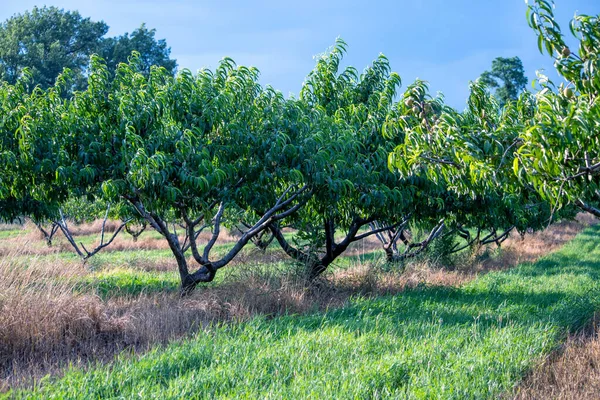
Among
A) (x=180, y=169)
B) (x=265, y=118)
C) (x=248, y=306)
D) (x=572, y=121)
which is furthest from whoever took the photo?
(x=265, y=118)

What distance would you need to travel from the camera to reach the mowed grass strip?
4738mm

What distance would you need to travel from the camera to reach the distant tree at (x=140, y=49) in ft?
131

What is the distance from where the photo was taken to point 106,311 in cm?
752

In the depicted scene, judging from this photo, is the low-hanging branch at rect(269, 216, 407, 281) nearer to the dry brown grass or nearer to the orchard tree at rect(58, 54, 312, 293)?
the orchard tree at rect(58, 54, 312, 293)

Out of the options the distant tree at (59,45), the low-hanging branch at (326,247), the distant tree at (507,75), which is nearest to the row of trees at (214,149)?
the low-hanging branch at (326,247)

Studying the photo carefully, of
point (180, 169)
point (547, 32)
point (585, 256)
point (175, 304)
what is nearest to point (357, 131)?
point (180, 169)

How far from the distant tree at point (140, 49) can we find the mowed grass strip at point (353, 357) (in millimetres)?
34749

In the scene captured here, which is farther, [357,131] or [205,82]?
[357,131]

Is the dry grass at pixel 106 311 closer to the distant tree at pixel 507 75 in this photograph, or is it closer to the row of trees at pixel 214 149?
the row of trees at pixel 214 149

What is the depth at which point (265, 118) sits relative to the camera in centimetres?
887

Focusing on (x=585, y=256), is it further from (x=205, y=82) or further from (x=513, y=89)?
(x=513, y=89)

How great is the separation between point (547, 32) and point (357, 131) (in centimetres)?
541

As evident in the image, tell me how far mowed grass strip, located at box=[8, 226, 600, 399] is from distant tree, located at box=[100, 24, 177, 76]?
3475cm

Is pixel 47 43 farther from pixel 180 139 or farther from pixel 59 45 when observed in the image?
pixel 180 139
